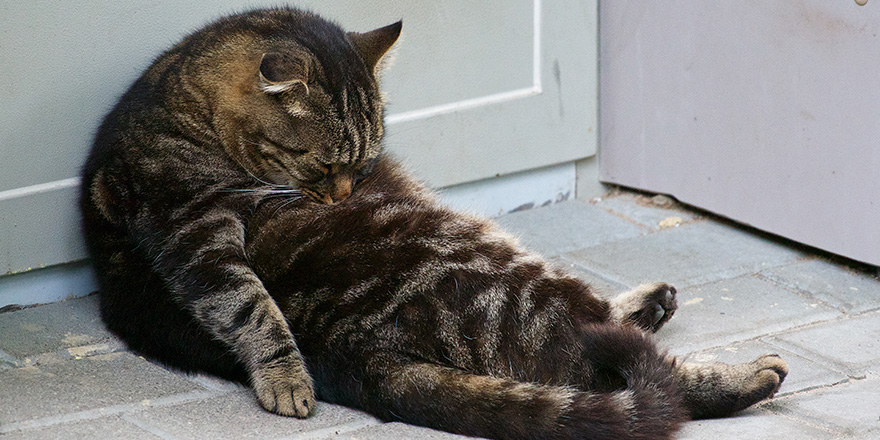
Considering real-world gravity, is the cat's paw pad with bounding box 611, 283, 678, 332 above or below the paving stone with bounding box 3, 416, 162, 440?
below

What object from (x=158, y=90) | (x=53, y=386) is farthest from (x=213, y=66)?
(x=53, y=386)

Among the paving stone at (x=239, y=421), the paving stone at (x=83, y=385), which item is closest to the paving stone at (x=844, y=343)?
the paving stone at (x=239, y=421)

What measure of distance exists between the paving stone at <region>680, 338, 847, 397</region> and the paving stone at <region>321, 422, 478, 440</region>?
783 mm

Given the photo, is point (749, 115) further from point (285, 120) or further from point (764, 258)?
point (285, 120)

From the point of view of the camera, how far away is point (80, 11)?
3035mm

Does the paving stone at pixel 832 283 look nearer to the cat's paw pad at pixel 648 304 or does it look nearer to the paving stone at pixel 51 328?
the cat's paw pad at pixel 648 304

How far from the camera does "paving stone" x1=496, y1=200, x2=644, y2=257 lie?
3.80 meters

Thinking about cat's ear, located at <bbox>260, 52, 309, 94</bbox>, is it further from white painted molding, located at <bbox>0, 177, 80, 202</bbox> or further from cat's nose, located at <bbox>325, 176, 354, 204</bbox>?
white painted molding, located at <bbox>0, 177, 80, 202</bbox>

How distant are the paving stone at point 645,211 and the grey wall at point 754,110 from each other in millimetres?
73

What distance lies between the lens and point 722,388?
249 cm

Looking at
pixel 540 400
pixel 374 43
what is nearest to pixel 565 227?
pixel 374 43

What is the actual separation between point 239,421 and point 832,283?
7.29 feet

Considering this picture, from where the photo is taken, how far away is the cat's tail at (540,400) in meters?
2.21

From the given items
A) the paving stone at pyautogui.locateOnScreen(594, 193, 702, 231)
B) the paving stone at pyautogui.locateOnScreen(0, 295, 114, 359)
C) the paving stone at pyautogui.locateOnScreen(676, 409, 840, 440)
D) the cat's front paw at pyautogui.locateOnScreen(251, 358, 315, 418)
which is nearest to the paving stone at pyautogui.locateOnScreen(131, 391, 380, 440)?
the cat's front paw at pyautogui.locateOnScreen(251, 358, 315, 418)
